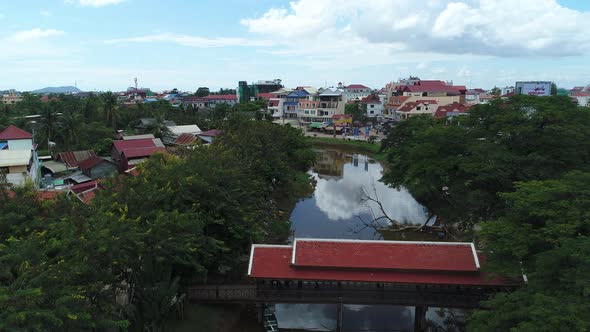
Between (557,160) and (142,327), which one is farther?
(557,160)

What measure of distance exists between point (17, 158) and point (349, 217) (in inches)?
904

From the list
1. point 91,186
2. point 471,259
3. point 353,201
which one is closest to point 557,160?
point 471,259

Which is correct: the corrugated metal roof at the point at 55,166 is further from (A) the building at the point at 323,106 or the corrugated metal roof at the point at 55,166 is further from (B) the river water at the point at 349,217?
(A) the building at the point at 323,106

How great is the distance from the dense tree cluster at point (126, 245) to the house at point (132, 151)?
54.3 feet

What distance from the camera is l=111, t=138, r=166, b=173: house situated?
3734 centimetres

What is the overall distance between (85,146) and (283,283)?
37.3 meters

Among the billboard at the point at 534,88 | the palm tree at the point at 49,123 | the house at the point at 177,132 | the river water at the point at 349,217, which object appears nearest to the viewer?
the river water at the point at 349,217

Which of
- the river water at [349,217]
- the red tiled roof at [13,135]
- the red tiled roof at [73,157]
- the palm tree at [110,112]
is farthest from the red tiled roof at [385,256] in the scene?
the palm tree at [110,112]

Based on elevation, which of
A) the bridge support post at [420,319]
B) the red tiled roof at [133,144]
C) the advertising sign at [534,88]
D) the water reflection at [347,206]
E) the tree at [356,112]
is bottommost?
the bridge support post at [420,319]

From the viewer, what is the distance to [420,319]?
54.6ft

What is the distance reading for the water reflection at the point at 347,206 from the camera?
92.4 feet

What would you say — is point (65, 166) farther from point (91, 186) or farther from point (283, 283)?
point (283, 283)

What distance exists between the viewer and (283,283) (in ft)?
54.6

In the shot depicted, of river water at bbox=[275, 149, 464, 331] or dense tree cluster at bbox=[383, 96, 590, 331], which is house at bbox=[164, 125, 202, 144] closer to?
river water at bbox=[275, 149, 464, 331]
